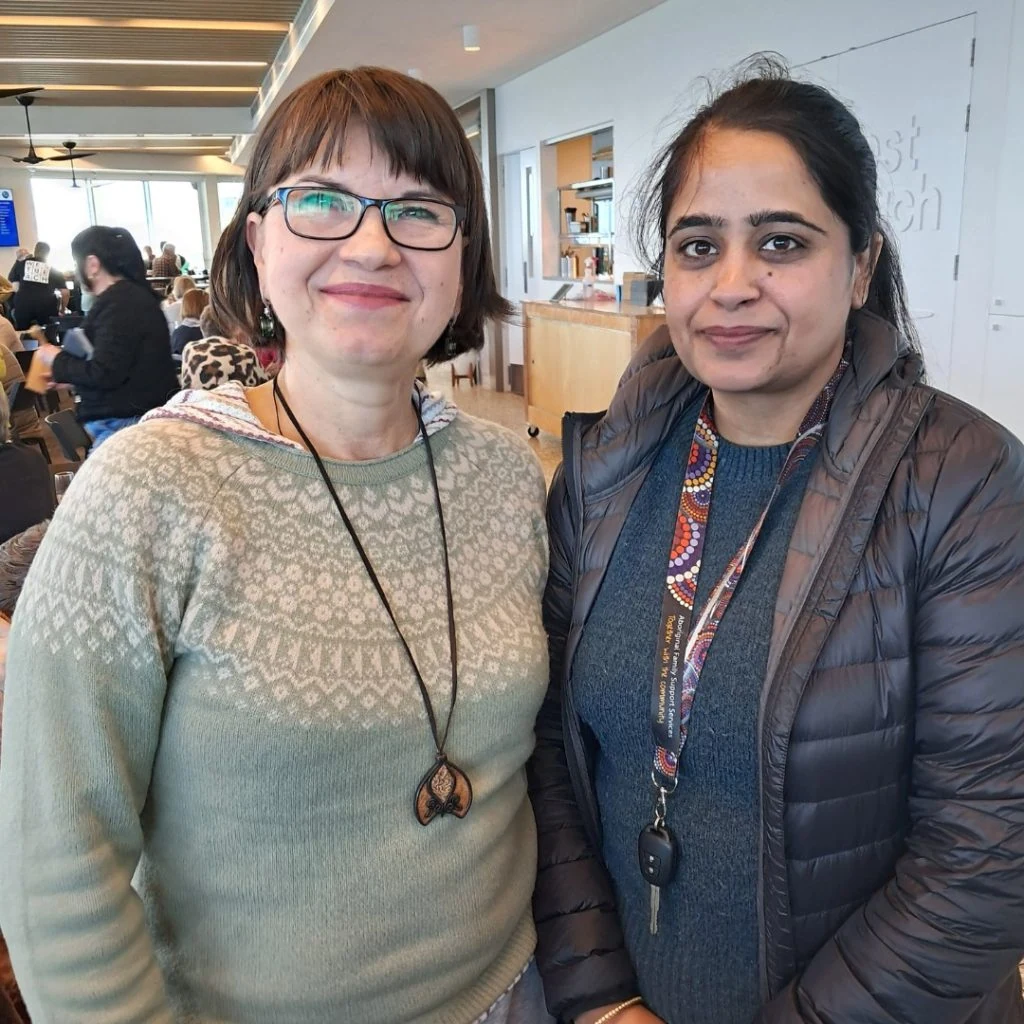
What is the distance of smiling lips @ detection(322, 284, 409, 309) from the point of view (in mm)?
1026

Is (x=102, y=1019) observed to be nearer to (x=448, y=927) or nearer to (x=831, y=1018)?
(x=448, y=927)

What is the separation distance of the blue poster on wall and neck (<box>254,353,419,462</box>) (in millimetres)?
19302

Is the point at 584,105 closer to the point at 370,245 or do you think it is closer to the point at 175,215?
the point at 370,245

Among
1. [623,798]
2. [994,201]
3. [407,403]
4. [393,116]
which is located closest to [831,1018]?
[623,798]

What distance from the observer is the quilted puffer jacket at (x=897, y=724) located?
3.08 feet

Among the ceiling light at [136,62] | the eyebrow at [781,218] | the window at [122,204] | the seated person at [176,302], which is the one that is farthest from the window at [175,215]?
the eyebrow at [781,218]

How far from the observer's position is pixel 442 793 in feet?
3.36

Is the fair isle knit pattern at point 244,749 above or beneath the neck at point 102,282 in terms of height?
beneath

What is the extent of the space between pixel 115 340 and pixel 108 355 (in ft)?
0.25

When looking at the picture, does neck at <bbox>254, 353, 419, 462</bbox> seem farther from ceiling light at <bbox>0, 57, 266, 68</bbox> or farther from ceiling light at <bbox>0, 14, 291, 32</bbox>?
ceiling light at <bbox>0, 57, 266, 68</bbox>

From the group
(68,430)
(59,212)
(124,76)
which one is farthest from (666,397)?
(59,212)

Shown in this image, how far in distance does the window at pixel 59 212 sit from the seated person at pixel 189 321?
13199 mm

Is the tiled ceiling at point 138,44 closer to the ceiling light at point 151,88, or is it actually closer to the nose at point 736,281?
the ceiling light at point 151,88

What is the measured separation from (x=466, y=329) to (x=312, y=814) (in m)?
0.75
